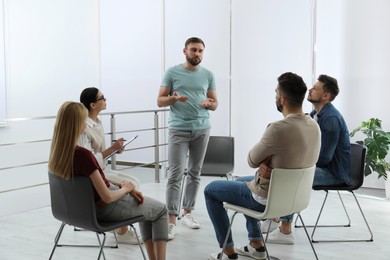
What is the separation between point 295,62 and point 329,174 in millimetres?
2670

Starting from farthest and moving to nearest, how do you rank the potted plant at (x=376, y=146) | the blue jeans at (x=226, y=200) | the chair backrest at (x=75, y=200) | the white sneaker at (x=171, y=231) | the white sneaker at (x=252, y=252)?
1. the potted plant at (x=376, y=146)
2. the white sneaker at (x=171, y=231)
3. the white sneaker at (x=252, y=252)
4. the blue jeans at (x=226, y=200)
5. the chair backrest at (x=75, y=200)

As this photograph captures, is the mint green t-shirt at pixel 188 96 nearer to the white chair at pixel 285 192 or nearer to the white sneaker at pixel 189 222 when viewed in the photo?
the white sneaker at pixel 189 222

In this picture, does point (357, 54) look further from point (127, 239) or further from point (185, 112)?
point (127, 239)

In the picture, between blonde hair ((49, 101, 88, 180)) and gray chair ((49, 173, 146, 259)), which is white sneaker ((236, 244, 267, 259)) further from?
blonde hair ((49, 101, 88, 180))

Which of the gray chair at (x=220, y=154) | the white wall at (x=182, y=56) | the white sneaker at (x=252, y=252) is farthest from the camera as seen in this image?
the white wall at (x=182, y=56)

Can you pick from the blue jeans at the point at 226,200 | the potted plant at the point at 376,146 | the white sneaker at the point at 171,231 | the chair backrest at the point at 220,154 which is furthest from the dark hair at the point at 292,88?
the potted plant at the point at 376,146

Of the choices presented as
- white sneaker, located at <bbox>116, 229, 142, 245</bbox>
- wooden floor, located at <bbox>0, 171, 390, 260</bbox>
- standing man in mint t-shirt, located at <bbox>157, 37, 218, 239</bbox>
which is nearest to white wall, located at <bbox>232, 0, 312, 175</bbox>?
wooden floor, located at <bbox>0, 171, 390, 260</bbox>

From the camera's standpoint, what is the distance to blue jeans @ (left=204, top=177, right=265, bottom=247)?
10.8ft

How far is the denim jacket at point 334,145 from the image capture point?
13.0ft

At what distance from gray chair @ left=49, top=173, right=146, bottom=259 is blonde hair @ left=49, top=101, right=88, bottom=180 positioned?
7 centimetres

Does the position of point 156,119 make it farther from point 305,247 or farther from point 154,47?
point 305,247

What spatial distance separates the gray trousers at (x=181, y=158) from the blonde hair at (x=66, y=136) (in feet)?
5.32

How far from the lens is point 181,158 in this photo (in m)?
4.41

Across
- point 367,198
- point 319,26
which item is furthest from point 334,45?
point 367,198
